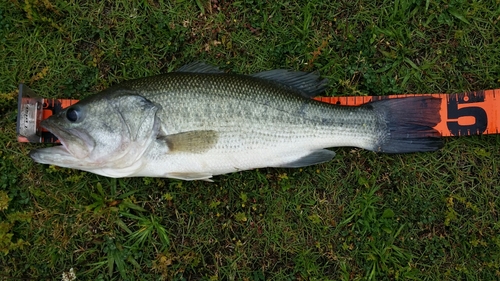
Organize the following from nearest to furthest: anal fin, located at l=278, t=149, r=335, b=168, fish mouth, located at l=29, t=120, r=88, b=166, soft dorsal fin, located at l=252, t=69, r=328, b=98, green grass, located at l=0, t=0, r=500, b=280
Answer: fish mouth, located at l=29, t=120, r=88, b=166 → anal fin, located at l=278, t=149, r=335, b=168 → soft dorsal fin, located at l=252, t=69, r=328, b=98 → green grass, located at l=0, t=0, r=500, b=280

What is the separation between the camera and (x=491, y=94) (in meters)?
4.03

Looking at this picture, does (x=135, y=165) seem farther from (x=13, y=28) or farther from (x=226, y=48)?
(x=13, y=28)

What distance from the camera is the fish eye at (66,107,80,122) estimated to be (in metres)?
3.52

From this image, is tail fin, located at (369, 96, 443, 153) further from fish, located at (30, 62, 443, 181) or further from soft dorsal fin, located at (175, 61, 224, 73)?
soft dorsal fin, located at (175, 61, 224, 73)

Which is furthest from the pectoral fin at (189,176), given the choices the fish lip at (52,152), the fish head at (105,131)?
the fish lip at (52,152)

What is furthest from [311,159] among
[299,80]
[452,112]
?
[452,112]

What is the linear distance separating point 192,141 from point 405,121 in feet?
6.56

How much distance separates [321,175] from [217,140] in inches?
47.6

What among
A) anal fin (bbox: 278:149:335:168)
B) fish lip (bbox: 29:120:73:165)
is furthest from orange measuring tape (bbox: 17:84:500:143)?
anal fin (bbox: 278:149:335:168)

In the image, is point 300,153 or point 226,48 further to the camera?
point 226,48

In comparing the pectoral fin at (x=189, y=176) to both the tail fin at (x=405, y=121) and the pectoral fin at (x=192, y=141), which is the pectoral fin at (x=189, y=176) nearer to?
the pectoral fin at (x=192, y=141)

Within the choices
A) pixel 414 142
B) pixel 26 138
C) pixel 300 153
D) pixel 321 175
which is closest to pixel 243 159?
pixel 300 153

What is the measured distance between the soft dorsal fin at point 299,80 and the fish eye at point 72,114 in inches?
63.9

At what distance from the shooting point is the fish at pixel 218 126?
3521 mm
